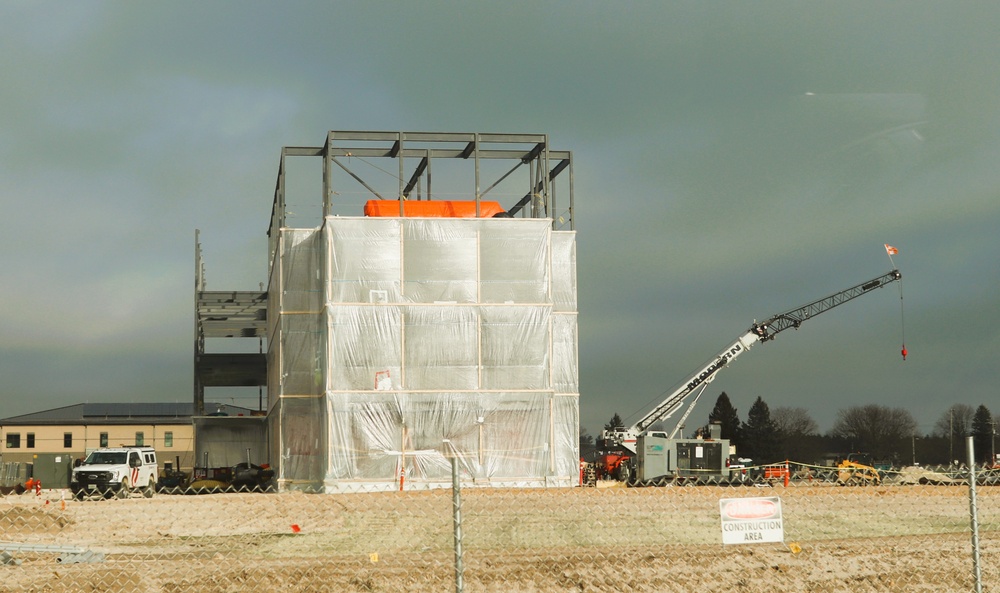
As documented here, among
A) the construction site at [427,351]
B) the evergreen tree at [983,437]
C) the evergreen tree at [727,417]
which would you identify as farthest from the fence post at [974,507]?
the evergreen tree at [727,417]

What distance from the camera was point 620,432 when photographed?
2250 inches

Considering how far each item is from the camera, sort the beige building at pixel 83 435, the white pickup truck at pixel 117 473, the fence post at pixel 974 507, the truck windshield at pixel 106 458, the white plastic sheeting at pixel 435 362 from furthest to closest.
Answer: the beige building at pixel 83 435
the truck windshield at pixel 106 458
the white plastic sheeting at pixel 435 362
the white pickup truck at pixel 117 473
the fence post at pixel 974 507

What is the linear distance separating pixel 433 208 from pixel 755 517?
119ft

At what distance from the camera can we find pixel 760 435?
115000 millimetres

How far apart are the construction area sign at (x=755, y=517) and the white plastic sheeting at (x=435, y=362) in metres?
31.4

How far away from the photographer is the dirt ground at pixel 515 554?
1416 cm

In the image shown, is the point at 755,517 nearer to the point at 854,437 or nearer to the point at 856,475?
the point at 856,475

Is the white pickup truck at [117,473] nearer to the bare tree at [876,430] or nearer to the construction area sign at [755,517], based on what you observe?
the construction area sign at [755,517]

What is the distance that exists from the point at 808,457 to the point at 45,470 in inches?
2910

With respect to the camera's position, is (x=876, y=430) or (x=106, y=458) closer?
(x=106, y=458)

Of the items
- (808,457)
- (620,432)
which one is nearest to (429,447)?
(620,432)

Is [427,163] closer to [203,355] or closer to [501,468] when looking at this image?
[501,468]

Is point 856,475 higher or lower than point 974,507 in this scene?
lower

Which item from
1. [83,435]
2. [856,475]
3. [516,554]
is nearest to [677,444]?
[856,475]
